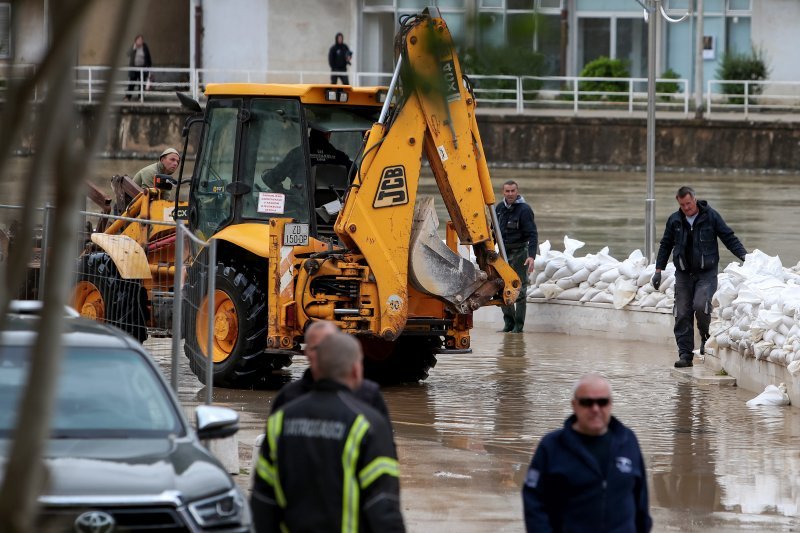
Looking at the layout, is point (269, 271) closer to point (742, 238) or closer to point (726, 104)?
point (742, 238)

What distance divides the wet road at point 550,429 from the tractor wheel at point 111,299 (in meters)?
0.32

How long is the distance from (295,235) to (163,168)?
3.42m

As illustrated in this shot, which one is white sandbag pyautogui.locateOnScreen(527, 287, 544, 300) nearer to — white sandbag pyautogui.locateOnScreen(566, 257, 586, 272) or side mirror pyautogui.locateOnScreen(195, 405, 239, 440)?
white sandbag pyautogui.locateOnScreen(566, 257, 586, 272)

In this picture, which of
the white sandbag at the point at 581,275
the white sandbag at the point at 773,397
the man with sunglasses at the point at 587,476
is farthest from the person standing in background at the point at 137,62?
the man with sunglasses at the point at 587,476

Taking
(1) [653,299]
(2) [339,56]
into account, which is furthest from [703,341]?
(2) [339,56]

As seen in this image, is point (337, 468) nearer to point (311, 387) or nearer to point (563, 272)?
point (311, 387)

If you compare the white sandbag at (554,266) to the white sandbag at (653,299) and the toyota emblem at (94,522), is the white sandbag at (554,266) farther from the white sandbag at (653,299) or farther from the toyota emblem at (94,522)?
the toyota emblem at (94,522)

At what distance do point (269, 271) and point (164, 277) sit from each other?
3.20 ft

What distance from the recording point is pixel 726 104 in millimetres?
40406

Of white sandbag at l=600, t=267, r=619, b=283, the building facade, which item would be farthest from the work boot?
the building facade

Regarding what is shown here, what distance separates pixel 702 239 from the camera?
1420 centimetres

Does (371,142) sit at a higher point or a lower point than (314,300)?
higher

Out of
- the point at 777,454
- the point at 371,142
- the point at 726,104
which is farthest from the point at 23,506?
the point at 726,104

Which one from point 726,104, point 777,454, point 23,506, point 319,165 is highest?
point 726,104
